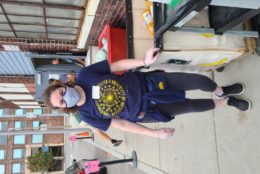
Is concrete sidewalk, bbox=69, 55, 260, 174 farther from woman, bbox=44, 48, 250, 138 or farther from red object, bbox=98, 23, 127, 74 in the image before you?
red object, bbox=98, 23, 127, 74

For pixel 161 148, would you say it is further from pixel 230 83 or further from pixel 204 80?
pixel 204 80

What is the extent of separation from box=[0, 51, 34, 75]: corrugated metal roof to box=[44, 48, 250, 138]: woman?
4615 millimetres

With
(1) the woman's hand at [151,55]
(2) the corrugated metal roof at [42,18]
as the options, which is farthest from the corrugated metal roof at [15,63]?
(1) the woman's hand at [151,55]

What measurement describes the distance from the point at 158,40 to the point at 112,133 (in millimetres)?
5705

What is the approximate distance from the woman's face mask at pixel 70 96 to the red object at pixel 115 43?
284 centimetres

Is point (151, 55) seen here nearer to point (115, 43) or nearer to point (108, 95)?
point (108, 95)

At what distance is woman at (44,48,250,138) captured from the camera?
2.80 meters

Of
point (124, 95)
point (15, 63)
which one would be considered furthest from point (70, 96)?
point (15, 63)

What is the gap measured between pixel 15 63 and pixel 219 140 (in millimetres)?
5979

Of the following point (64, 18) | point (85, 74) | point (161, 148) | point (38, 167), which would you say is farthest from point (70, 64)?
point (38, 167)

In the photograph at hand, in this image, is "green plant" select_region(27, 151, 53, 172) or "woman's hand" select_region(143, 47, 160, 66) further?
"green plant" select_region(27, 151, 53, 172)

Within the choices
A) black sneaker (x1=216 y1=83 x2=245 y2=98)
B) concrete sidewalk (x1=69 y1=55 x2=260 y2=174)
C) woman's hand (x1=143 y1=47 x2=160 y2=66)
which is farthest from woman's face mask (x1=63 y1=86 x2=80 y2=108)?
concrete sidewalk (x1=69 y1=55 x2=260 y2=174)

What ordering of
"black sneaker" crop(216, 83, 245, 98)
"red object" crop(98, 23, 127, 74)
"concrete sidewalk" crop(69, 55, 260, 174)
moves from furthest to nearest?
"red object" crop(98, 23, 127, 74) → "black sneaker" crop(216, 83, 245, 98) → "concrete sidewalk" crop(69, 55, 260, 174)

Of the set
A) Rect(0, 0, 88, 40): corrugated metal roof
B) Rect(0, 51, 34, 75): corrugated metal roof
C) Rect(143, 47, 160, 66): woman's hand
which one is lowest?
Rect(143, 47, 160, 66): woman's hand
